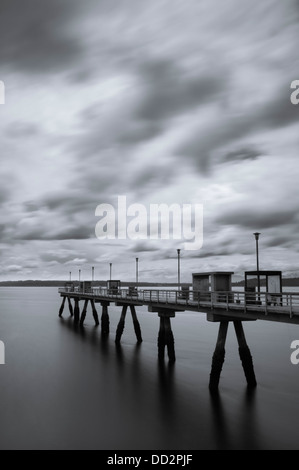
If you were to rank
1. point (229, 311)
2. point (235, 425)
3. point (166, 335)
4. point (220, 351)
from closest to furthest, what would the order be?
point (235, 425), point (229, 311), point (220, 351), point (166, 335)

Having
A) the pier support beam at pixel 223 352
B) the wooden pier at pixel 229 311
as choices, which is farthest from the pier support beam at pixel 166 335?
the pier support beam at pixel 223 352

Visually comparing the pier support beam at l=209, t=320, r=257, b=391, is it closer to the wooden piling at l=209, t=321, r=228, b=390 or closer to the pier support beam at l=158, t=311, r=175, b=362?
the wooden piling at l=209, t=321, r=228, b=390

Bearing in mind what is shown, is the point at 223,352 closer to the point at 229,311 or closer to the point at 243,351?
the point at 243,351

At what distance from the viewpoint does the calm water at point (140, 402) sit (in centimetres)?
1625

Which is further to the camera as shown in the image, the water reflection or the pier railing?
the pier railing

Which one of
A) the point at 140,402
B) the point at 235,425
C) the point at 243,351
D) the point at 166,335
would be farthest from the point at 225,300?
the point at 235,425

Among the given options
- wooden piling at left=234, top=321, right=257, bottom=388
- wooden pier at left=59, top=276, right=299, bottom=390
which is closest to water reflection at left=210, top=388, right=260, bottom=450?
wooden piling at left=234, top=321, right=257, bottom=388

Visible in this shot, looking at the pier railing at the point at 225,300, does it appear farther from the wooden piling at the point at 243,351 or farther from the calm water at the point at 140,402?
the calm water at the point at 140,402

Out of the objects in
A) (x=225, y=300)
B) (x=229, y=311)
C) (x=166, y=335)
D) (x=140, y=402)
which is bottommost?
(x=140, y=402)

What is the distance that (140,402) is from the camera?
20875mm

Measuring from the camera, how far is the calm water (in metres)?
16.2
